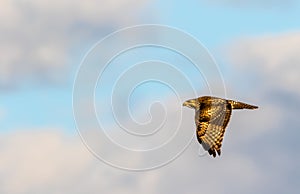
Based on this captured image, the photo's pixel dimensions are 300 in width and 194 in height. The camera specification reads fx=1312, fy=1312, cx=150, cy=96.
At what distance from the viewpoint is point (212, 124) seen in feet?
288

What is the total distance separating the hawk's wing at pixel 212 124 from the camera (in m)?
85.2

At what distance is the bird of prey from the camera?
85625 millimetres

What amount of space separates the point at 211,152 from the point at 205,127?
4.16 metres

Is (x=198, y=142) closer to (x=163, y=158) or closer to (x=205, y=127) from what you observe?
(x=205, y=127)

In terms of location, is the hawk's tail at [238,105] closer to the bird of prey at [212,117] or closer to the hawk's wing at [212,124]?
the bird of prey at [212,117]

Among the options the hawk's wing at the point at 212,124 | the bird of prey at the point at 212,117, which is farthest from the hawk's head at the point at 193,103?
the hawk's wing at the point at 212,124

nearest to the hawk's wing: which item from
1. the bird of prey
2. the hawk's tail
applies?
the bird of prey

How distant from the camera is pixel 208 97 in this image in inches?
3561

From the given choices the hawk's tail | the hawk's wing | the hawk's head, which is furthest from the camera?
the hawk's tail

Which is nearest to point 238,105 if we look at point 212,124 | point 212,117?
point 212,117

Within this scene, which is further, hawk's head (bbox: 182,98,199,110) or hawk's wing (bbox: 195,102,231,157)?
hawk's head (bbox: 182,98,199,110)

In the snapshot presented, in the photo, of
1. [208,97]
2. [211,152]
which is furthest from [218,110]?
[211,152]

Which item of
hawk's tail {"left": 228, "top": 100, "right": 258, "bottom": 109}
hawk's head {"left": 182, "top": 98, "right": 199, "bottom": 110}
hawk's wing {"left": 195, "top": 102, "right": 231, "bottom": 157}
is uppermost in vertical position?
hawk's head {"left": 182, "top": 98, "right": 199, "bottom": 110}

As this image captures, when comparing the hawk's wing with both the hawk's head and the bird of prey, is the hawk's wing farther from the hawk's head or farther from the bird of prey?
the hawk's head
